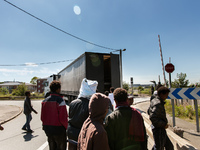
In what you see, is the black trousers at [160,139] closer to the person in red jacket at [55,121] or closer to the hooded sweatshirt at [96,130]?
the hooded sweatshirt at [96,130]

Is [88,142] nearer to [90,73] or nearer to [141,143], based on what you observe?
[141,143]

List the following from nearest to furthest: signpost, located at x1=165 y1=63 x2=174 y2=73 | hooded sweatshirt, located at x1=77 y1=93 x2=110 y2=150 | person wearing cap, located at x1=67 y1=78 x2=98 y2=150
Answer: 1. hooded sweatshirt, located at x1=77 y1=93 x2=110 y2=150
2. person wearing cap, located at x1=67 y1=78 x2=98 y2=150
3. signpost, located at x1=165 y1=63 x2=174 y2=73

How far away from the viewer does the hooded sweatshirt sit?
1.23 meters

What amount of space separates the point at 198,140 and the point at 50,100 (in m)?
4.91

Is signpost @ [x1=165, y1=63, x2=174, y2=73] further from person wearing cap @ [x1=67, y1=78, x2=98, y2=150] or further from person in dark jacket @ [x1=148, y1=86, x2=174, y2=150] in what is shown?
person wearing cap @ [x1=67, y1=78, x2=98, y2=150]

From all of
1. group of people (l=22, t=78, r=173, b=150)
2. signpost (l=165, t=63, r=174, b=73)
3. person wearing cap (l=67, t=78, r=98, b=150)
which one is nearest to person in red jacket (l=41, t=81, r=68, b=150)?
group of people (l=22, t=78, r=173, b=150)

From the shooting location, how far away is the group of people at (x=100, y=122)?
54.0 inches

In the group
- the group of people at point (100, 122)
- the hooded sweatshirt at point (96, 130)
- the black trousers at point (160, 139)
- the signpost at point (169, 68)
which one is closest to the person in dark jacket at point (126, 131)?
the group of people at point (100, 122)

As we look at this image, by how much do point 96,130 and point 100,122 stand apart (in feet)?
0.54

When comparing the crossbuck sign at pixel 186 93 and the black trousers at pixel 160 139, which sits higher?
the crossbuck sign at pixel 186 93

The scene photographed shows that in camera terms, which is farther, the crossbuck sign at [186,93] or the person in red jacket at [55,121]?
the crossbuck sign at [186,93]

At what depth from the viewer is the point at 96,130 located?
4.18 feet

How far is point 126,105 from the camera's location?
179 cm

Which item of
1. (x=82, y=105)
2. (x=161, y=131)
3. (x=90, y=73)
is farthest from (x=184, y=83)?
(x=82, y=105)
